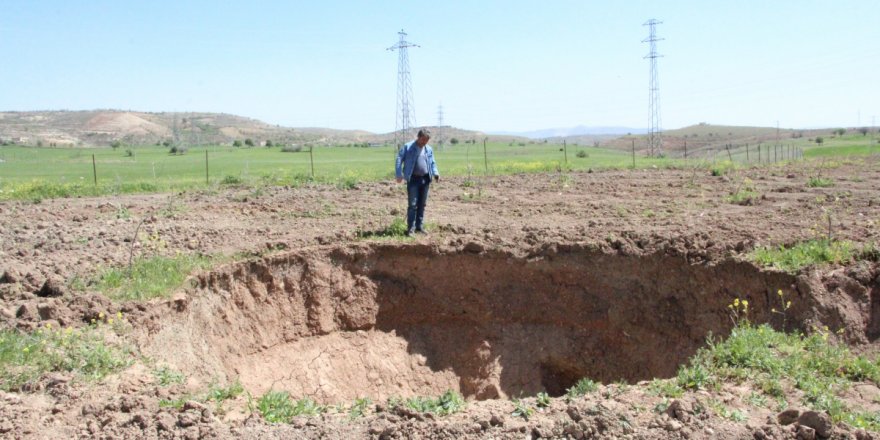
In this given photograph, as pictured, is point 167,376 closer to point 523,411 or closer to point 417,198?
point 523,411

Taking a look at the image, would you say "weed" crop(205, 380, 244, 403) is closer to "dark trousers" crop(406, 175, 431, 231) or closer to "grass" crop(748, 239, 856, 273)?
"dark trousers" crop(406, 175, 431, 231)

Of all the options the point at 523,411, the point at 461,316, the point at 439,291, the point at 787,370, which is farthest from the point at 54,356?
the point at 787,370

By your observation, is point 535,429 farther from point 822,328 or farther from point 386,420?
point 822,328

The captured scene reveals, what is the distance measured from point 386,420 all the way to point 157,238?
20.9ft

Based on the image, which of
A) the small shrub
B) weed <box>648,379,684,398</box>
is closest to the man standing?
weed <box>648,379,684,398</box>

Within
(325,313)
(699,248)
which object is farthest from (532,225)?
(325,313)

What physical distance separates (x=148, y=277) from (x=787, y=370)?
696 cm

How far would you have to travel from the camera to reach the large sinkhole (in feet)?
29.1

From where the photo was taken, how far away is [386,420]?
504 cm

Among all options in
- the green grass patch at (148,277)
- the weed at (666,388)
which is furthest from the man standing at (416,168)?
the weed at (666,388)

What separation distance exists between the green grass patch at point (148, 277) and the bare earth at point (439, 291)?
0.21 m

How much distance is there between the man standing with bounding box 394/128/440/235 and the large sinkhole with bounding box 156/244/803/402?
747mm

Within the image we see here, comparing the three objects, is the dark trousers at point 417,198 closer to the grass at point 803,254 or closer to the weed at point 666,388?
the grass at point 803,254

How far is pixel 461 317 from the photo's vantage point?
10312 mm
